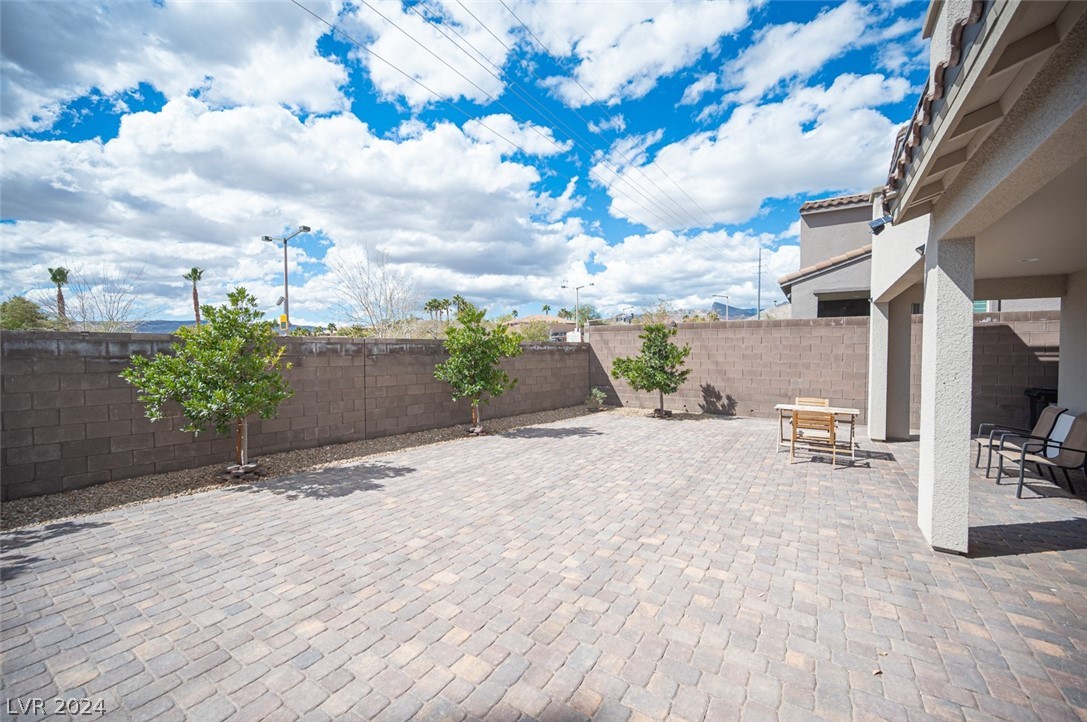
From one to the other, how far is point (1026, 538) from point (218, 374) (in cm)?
884

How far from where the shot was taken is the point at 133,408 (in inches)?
214

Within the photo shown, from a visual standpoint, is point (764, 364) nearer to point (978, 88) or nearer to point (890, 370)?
point (890, 370)

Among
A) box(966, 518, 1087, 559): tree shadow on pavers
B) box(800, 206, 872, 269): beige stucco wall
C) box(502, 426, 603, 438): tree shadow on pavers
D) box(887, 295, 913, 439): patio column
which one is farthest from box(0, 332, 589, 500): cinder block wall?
box(800, 206, 872, 269): beige stucco wall

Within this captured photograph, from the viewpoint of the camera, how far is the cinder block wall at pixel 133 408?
4.68 meters

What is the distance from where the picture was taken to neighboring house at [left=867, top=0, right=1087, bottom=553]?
2018 millimetres

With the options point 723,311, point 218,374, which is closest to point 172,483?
point 218,374

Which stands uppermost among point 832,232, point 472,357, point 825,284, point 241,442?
point 832,232

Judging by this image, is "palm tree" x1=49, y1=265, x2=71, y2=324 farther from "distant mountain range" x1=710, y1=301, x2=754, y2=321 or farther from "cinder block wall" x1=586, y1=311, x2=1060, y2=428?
"distant mountain range" x1=710, y1=301, x2=754, y2=321

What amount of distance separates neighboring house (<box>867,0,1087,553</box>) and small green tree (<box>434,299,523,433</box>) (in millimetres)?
6591

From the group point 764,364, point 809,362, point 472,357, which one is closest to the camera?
point 472,357

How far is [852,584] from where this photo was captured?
324 cm

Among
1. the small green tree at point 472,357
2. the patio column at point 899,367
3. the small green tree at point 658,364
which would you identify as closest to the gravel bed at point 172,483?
the small green tree at point 472,357

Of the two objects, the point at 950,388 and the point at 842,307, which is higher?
the point at 842,307

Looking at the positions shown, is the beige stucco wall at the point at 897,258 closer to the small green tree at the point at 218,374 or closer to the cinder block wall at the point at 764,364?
the cinder block wall at the point at 764,364
